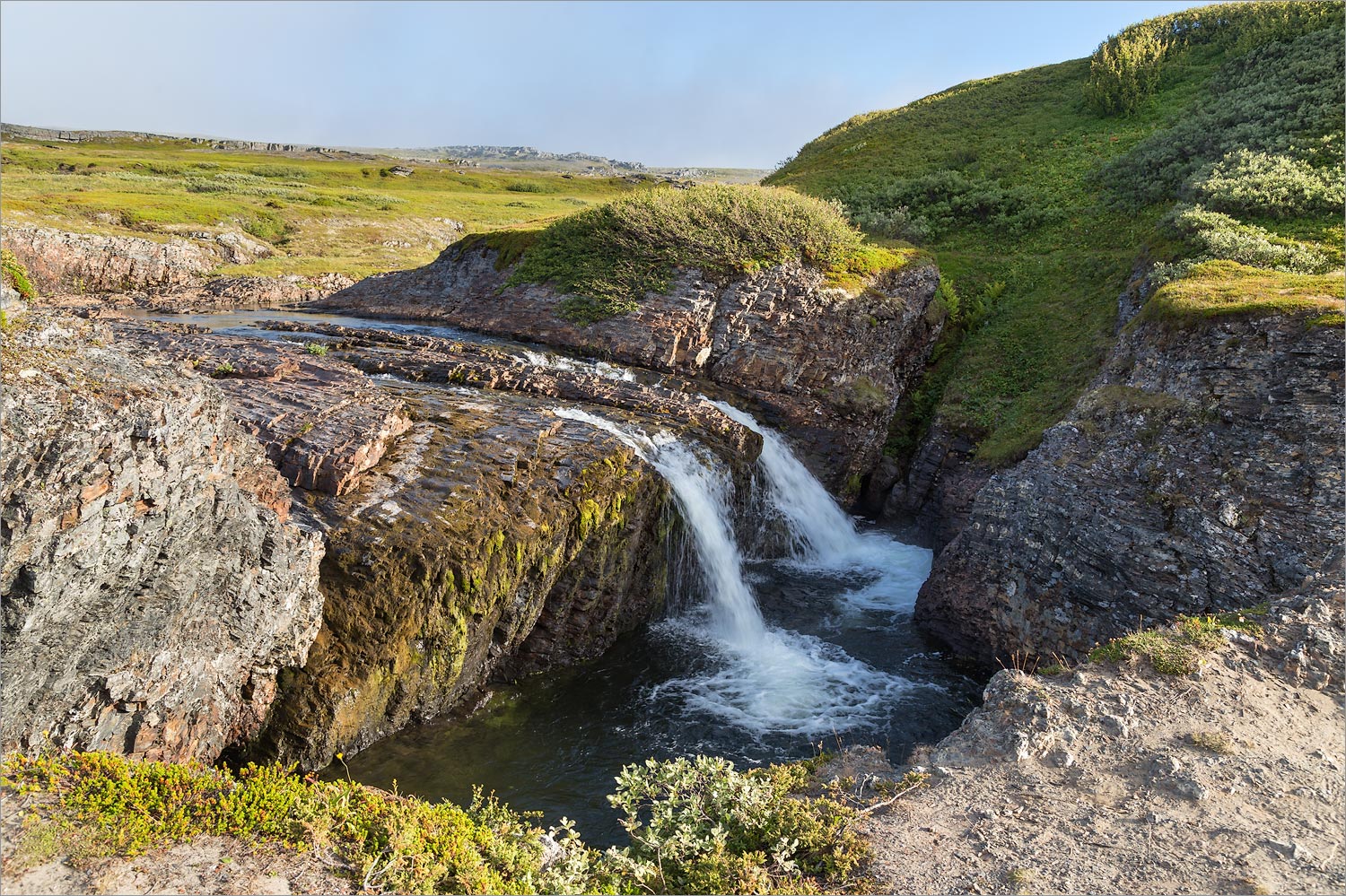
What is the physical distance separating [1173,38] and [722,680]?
53809 mm

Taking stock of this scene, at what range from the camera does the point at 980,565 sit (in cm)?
1452

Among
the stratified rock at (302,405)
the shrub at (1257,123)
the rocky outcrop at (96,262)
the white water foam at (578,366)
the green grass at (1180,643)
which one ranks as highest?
the shrub at (1257,123)

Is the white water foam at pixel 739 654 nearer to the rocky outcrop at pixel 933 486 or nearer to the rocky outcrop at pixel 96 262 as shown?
the rocky outcrop at pixel 933 486

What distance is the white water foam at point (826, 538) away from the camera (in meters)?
17.6

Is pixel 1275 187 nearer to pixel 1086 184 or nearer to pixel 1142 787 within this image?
pixel 1086 184

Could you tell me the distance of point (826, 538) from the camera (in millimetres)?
19172

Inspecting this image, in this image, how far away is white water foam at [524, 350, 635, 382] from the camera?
20.1 m

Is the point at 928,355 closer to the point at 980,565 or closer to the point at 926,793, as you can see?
the point at 980,565

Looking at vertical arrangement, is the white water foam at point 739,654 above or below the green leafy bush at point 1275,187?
below

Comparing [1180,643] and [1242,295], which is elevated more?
[1242,295]

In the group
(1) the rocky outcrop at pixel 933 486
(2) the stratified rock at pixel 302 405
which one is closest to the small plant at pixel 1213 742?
(1) the rocky outcrop at pixel 933 486

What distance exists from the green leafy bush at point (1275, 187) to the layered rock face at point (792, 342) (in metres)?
9.60

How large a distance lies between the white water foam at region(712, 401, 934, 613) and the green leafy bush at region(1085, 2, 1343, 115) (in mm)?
35956

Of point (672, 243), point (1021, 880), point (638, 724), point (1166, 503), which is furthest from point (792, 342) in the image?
point (1021, 880)
